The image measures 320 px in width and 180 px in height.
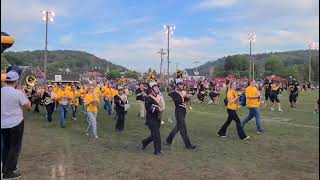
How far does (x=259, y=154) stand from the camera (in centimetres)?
1089

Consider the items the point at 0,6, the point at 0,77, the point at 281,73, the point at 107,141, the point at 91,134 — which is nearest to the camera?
the point at 0,6

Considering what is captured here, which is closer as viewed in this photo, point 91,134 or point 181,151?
point 181,151

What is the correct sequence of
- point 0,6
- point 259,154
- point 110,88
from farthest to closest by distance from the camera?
point 110,88, point 259,154, point 0,6

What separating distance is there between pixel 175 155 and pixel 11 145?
3.94m

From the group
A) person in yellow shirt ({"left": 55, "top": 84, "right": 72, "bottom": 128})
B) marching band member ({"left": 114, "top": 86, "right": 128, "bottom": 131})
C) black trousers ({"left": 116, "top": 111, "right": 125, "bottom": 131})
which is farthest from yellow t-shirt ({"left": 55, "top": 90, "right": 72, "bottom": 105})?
black trousers ({"left": 116, "top": 111, "right": 125, "bottom": 131})

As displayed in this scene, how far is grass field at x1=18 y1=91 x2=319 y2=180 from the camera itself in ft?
28.7

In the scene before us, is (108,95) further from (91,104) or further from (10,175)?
(10,175)

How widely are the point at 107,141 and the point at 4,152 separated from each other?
5.34 m

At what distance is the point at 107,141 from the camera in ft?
44.3

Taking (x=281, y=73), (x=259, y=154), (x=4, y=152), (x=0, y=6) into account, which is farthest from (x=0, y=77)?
(x=281, y=73)

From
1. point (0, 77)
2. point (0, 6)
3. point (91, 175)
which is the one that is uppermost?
point (0, 6)

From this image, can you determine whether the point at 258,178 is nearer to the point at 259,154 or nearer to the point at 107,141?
the point at 259,154

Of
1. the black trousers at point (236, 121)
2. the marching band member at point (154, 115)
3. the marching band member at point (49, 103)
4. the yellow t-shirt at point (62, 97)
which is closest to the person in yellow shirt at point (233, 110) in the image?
the black trousers at point (236, 121)

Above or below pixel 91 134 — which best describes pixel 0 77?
above
